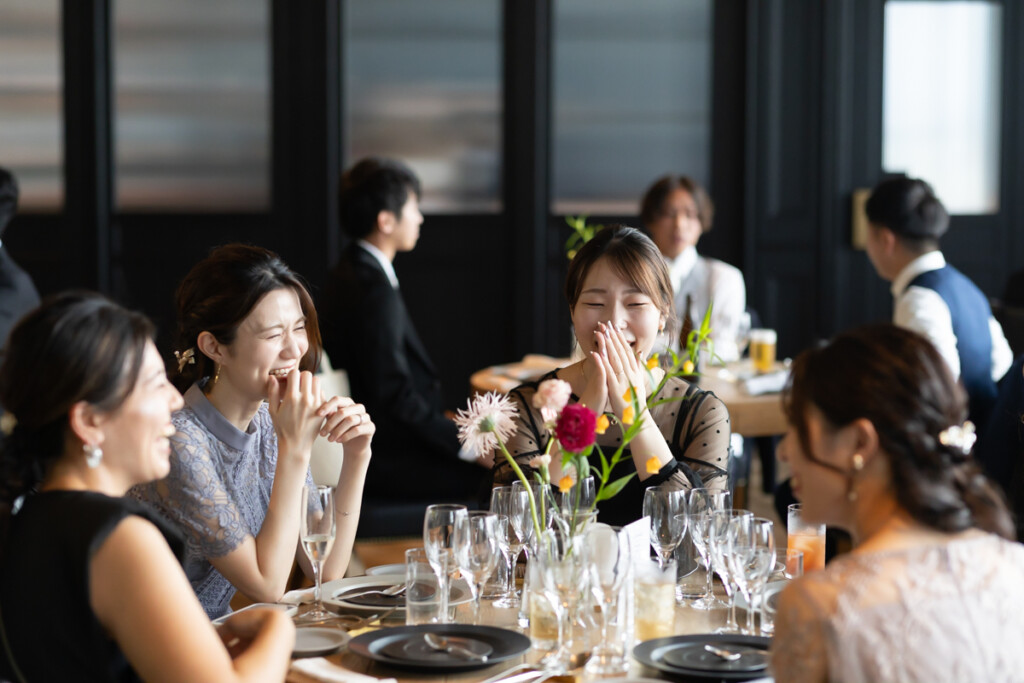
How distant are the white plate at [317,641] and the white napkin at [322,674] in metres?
0.03

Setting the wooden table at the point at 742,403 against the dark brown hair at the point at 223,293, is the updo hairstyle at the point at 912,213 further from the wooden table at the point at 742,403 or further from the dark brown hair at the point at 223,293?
the dark brown hair at the point at 223,293

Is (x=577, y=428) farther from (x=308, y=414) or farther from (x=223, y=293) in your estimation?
(x=223, y=293)

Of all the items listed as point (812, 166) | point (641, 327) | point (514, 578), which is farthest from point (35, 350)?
point (812, 166)

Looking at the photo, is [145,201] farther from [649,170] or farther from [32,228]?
[649,170]

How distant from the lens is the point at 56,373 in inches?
58.9

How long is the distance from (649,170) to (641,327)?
4.20 metres

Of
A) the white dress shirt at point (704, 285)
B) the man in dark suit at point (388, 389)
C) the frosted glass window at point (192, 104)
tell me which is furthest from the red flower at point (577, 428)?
the frosted glass window at point (192, 104)

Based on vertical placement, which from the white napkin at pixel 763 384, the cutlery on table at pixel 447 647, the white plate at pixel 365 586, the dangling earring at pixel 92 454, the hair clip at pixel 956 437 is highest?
the hair clip at pixel 956 437

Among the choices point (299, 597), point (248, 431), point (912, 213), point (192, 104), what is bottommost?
point (299, 597)

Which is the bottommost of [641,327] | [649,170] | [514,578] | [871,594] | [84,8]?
[514,578]

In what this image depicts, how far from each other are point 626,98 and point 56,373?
528 centimetres

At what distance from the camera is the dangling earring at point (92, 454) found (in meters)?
1.53

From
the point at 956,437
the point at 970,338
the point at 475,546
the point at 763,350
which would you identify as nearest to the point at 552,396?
the point at 475,546

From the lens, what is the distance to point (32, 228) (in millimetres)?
6227
